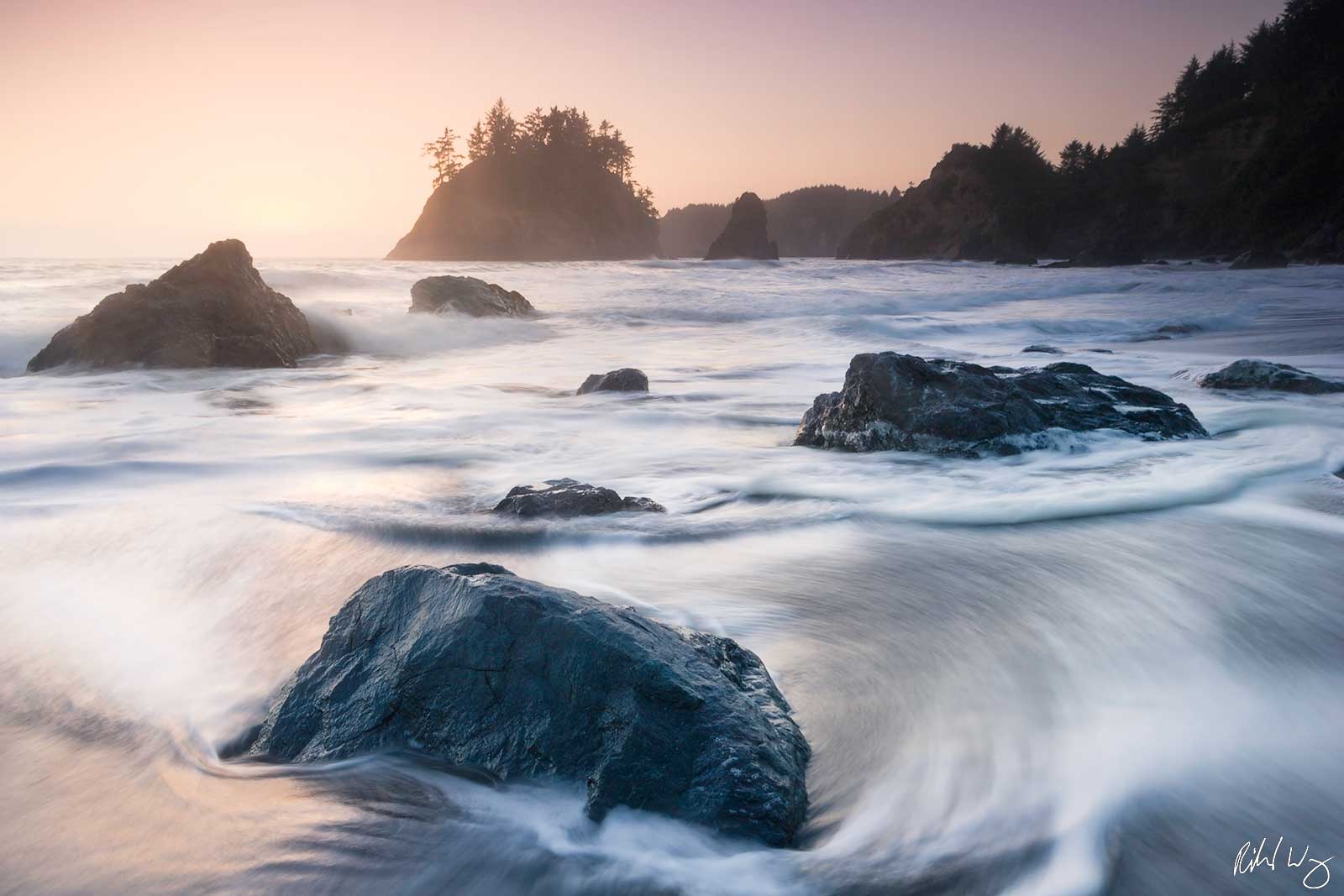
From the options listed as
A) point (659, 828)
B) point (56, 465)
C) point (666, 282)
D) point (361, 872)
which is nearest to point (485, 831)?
point (361, 872)

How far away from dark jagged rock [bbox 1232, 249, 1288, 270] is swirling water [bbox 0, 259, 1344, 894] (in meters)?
25.4

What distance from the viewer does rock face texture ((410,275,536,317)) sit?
555 inches

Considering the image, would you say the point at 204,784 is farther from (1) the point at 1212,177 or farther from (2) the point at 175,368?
(1) the point at 1212,177

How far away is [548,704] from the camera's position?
1709mm

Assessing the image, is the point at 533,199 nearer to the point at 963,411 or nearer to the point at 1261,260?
the point at 1261,260

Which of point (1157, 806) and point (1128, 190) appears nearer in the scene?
point (1157, 806)

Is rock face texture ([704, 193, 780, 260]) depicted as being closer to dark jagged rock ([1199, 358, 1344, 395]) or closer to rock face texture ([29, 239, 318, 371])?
rock face texture ([29, 239, 318, 371])

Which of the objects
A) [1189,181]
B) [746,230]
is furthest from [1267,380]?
[746,230]

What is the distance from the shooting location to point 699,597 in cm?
287

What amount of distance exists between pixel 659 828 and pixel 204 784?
1.04 m

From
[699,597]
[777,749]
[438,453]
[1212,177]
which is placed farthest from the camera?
[1212,177]

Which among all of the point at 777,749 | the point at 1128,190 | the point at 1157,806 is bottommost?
the point at 1157,806

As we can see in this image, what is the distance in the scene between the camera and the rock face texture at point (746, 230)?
216ft
